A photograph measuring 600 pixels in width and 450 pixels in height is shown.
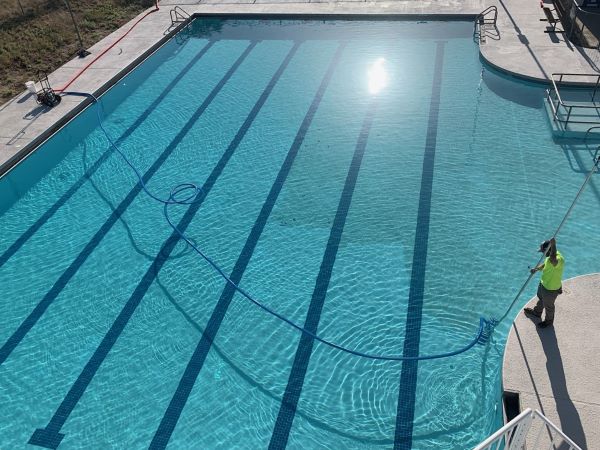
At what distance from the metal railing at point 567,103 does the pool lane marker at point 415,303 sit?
2872 millimetres

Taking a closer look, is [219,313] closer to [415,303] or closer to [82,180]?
[415,303]

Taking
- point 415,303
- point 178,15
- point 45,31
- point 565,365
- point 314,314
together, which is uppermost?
point 45,31

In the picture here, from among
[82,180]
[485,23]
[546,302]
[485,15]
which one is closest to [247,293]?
[546,302]

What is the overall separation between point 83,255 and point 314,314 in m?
5.02

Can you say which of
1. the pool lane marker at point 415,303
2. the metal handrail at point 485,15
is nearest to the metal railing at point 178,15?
the metal handrail at point 485,15

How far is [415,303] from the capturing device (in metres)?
8.72

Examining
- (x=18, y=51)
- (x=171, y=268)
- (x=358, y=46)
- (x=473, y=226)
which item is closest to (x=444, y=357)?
(x=473, y=226)

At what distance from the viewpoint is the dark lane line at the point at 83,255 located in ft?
28.9

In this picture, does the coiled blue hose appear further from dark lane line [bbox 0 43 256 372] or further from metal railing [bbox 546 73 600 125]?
metal railing [bbox 546 73 600 125]

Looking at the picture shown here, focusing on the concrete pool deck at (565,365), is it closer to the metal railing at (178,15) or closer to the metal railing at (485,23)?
the metal railing at (485,23)

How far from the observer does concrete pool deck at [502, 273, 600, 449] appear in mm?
6375

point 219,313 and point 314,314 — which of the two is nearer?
point 314,314

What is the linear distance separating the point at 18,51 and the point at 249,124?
9.36m

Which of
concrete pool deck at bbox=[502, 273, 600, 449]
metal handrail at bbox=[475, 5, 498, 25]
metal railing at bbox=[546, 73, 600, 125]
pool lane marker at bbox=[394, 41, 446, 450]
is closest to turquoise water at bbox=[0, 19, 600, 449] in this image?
pool lane marker at bbox=[394, 41, 446, 450]
